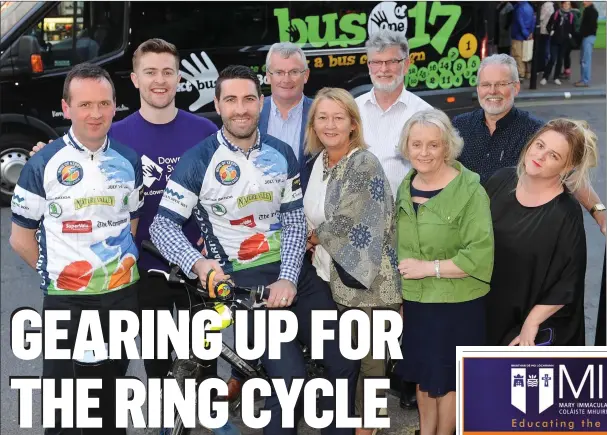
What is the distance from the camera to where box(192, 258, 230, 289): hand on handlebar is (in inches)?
138

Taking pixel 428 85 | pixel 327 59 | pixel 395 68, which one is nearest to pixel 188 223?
pixel 395 68

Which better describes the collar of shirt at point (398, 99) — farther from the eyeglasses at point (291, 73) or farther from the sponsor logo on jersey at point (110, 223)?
the sponsor logo on jersey at point (110, 223)

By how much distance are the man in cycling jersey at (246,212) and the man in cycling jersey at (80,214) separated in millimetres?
224

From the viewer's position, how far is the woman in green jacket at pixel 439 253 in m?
3.64

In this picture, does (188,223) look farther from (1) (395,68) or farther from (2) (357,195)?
(1) (395,68)

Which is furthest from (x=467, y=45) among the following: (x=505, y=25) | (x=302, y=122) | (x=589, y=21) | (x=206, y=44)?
(x=589, y=21)

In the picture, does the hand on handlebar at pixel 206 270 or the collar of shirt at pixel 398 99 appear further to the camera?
the collar of shirt at pixel 398 99

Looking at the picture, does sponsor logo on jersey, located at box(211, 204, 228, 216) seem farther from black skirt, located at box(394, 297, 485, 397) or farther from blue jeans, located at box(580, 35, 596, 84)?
blue jeans, located at box(580, 35, 596, 84)

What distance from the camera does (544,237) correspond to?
3641 mm

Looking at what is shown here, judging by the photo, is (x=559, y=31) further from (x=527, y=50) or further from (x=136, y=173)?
(x=136, y=173)

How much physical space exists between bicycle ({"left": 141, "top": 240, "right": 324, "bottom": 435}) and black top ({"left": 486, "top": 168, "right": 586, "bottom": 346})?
A: 3.19 feet

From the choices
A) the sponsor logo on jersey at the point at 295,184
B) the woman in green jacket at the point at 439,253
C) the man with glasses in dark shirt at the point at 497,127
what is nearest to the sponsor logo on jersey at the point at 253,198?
the sponsor logo on jersey at the point at 295,184

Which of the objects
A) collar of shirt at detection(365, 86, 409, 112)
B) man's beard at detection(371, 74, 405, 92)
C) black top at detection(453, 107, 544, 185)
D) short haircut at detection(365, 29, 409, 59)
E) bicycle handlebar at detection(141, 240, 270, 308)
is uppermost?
short haircut at detection(365, 29, 409, 59)

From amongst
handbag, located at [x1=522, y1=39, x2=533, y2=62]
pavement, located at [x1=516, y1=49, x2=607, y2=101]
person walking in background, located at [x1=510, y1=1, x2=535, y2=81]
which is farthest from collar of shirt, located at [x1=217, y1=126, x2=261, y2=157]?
handbag, located at [x1=522, y1=39, x2=533, y2=62]
